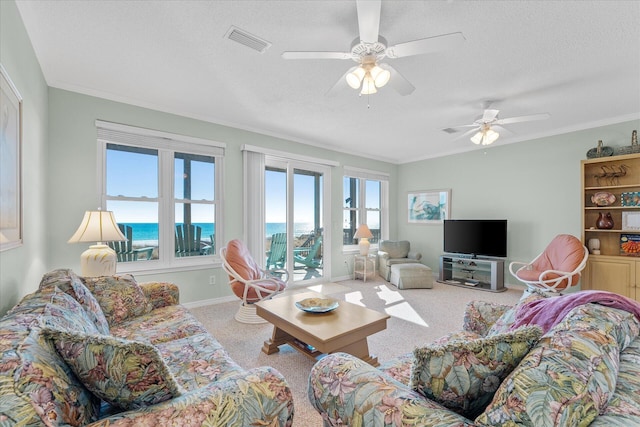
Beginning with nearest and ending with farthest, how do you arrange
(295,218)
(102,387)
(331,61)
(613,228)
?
1. (102,387)
2. (331,61)
3. (613,228)
4. (295,218)

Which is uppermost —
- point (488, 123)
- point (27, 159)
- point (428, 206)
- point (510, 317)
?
point (488, 123)

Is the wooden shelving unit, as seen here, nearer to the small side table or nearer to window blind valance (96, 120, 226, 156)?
the small side table

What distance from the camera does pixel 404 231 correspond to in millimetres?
6613

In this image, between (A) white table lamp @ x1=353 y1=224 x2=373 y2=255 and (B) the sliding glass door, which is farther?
(A) white table lamp @ x1=353 y1=224 x2=373 y2=255

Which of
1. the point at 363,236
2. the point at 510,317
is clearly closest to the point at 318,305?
the point at 510,317

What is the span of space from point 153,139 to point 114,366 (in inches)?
131

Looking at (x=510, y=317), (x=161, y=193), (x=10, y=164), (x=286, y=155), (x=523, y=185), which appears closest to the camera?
(x=510, y=317)

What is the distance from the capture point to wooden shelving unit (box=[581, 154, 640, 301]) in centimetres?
362

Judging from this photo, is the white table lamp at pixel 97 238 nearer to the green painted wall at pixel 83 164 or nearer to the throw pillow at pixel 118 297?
the throw pillow at pixel 118 297

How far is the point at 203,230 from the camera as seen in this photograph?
401 centimetres

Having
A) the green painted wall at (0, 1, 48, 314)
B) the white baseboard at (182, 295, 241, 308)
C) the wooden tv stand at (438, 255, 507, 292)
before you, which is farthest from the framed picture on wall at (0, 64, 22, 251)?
the wooden tv stand at (438, 255, 507, 292)

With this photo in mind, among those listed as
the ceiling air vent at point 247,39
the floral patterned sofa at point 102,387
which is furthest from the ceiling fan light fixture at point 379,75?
the floral patterned sofa at point 102,387

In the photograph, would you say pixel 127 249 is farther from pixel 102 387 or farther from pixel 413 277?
pixel 413 277

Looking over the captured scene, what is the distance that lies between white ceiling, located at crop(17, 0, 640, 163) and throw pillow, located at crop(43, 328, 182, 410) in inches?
80.0
